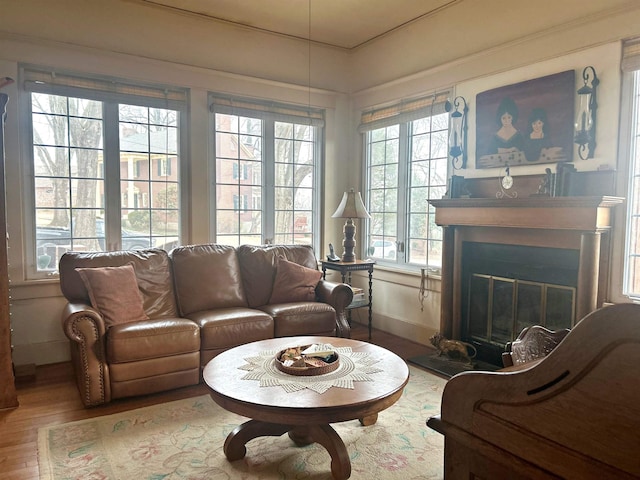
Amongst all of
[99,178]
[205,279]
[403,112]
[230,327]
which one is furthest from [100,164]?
[403,112]

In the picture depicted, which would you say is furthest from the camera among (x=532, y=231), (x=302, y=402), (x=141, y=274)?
(x=141, y=274)

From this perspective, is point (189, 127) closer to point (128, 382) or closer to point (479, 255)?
point (128, 382)

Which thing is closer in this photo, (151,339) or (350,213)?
(151,339)

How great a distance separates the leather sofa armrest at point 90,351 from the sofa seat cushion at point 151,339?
0.06 m

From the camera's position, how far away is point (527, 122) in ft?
11.3

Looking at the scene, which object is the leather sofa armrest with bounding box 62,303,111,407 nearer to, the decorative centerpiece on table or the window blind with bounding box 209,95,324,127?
the decorative centerpiece on table

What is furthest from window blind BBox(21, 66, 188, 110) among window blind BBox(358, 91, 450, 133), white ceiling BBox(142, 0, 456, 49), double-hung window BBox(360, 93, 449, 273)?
double-hung window BBox(360, 93, 449, 273)

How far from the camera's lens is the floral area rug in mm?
2227

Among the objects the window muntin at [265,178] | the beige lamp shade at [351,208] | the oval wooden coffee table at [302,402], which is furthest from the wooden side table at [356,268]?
the oval wooden coffee table at [302,402]

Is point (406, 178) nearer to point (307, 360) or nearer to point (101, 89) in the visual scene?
point (307, 360)

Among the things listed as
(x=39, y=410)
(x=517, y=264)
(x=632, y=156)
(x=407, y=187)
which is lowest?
(x=39, y=410)

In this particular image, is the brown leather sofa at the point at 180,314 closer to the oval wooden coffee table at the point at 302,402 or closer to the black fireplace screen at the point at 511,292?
the oval wooden coffee table at the point at 302,402

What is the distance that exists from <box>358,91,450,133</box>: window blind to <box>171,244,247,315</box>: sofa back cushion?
2129 mm

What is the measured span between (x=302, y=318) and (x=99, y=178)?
2.12m
